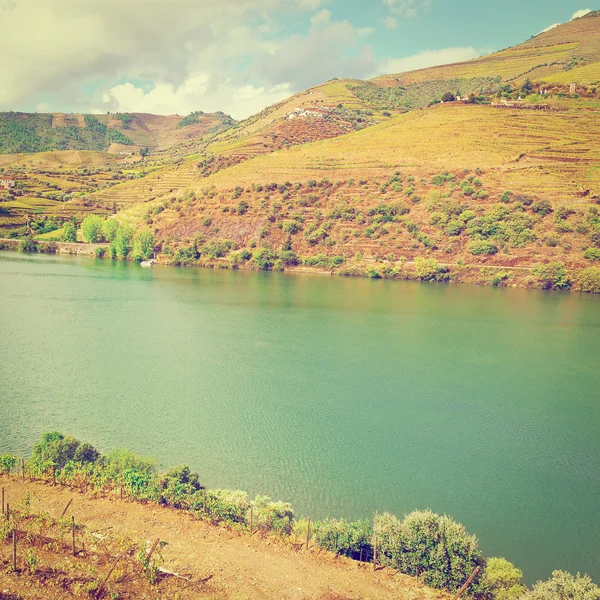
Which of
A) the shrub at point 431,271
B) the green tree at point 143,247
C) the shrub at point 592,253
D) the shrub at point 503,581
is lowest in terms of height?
the shrub at point 503,581

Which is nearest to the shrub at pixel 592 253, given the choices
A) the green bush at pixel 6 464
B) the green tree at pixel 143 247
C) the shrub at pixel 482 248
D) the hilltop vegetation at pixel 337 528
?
the shrub at pixel 482 248

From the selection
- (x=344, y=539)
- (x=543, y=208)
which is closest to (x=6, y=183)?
(x=543, y=208)

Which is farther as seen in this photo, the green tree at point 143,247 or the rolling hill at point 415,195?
the green tree at point 143,247

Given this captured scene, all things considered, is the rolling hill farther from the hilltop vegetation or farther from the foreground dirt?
the foreground dirt

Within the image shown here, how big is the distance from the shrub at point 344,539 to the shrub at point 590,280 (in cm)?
6585

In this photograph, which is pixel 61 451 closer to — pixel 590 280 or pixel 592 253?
pixel 590 280

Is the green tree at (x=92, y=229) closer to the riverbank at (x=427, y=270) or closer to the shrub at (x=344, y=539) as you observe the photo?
the riverbank at (x=427, y=270)

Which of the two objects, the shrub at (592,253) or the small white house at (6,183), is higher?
the small white house at (6,183)

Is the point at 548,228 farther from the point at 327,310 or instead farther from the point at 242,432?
the point at 242,432

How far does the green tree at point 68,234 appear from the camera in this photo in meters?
97.9

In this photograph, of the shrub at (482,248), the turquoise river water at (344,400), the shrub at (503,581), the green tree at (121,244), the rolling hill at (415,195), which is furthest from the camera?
the green tree at (121,244)

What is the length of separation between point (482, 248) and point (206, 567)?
71185mm

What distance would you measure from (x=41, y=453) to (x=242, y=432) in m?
9.06

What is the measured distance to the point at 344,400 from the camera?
29.7m
